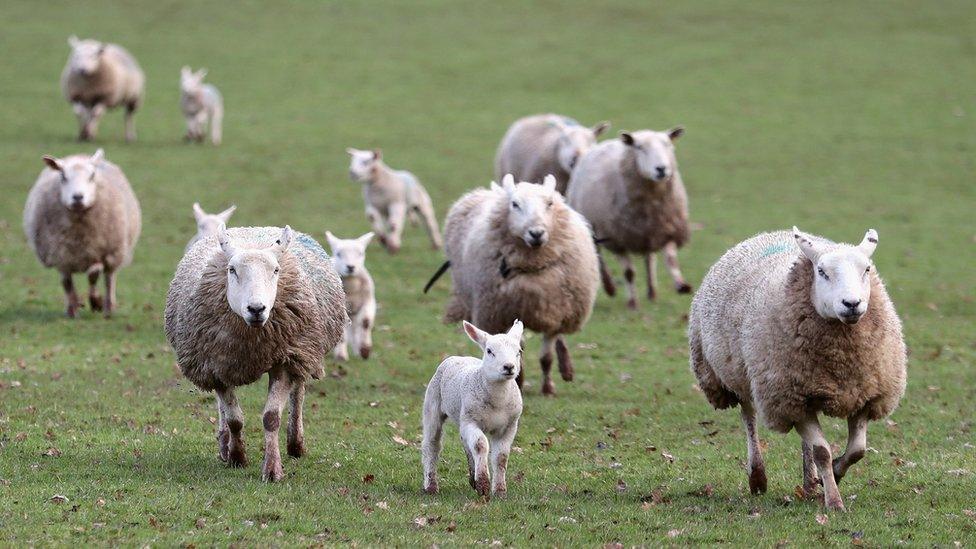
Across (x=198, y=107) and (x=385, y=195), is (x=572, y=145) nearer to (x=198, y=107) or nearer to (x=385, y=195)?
(x=385, y=195)

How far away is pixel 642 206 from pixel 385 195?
4.61 metres

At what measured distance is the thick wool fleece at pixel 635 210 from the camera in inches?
661

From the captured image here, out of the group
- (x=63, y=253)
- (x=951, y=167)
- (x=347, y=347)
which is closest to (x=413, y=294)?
(x=347, y=347)

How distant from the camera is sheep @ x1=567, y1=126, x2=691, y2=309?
16.6 meters

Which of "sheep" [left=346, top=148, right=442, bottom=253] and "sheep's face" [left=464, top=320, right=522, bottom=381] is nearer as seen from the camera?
"sheep's face" [left=464, top=320, right=522, bottom=381]

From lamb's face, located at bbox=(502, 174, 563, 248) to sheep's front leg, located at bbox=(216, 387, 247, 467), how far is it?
11.7ft

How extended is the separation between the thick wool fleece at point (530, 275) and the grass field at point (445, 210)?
82cm

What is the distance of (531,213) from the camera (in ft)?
38.8

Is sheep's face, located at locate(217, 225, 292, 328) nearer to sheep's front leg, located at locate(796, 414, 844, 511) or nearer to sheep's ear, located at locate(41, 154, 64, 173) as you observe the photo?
sheep's front leg, located at locate(796, 414, 844, 511)

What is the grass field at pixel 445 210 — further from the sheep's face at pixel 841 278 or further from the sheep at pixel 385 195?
the sheep's face at pixel 841 278

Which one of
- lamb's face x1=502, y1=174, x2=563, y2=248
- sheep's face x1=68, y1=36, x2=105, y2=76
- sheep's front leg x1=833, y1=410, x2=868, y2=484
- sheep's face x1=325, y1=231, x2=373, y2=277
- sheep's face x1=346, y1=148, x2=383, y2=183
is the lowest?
sheep's front leg x1=833, y1=410, x2=868, y2=484

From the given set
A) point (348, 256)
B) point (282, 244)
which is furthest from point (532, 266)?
point (282, 244)

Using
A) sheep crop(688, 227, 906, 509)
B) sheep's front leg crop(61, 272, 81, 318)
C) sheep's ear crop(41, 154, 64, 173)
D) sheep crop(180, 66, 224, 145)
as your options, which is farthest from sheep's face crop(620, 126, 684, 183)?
sheep crop(180, 66, 224, 145)

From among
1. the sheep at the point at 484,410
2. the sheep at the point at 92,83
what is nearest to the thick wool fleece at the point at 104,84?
the sheep at the point at 92,83
